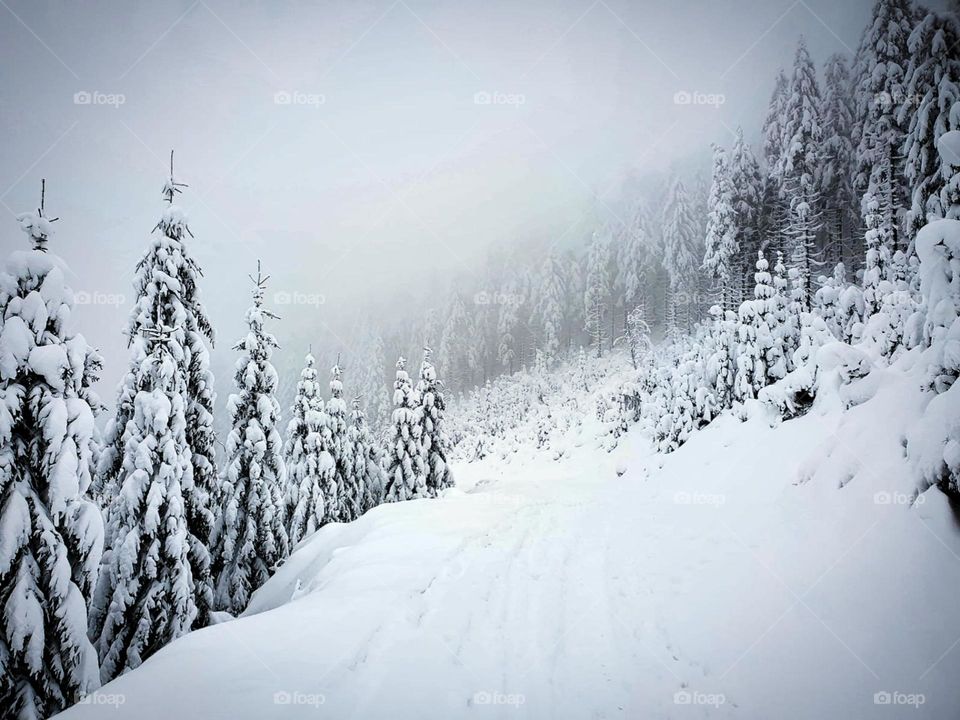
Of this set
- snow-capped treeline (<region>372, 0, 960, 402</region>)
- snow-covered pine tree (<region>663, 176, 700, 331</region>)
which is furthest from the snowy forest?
snow-covered pine tree (<region>663, 176, 700, 331</region>)

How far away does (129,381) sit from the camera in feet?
39.7

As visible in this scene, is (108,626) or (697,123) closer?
(108,626)

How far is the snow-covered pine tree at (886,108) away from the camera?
2322cm

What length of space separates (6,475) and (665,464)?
2161cm

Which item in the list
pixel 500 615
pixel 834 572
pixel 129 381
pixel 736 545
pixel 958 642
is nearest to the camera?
pixel 958 642

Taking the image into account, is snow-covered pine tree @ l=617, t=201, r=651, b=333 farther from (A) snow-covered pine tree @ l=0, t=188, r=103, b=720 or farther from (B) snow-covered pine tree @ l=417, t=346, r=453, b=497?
(A) snow-covered pine tree @ l=0, t=188, r=103, b=720

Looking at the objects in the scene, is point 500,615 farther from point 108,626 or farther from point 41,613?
point 108,626

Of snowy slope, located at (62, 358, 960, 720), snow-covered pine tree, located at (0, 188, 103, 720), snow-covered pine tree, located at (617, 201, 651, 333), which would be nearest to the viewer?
snowy slope, located at (62, 358, 960, 720)

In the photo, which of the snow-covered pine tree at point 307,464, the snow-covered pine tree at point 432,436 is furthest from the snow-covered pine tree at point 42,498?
the snow-covered pine tree at point 432,436

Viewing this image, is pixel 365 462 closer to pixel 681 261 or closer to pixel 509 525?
pixel 509 525

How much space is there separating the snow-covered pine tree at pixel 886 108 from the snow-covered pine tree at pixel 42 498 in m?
33.0

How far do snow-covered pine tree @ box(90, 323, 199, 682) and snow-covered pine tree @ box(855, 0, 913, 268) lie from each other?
32513 mm

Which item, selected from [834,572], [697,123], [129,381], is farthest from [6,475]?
[697,123]

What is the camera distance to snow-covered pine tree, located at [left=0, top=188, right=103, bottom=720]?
7094 mm
